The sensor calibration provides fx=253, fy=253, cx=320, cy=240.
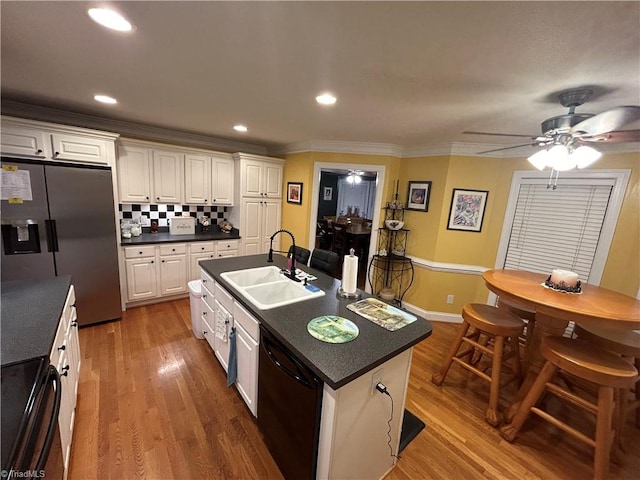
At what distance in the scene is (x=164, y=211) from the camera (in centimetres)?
361

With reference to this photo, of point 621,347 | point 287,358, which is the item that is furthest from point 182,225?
point 621,347

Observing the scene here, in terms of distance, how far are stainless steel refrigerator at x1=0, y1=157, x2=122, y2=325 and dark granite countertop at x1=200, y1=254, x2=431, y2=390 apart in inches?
71.7


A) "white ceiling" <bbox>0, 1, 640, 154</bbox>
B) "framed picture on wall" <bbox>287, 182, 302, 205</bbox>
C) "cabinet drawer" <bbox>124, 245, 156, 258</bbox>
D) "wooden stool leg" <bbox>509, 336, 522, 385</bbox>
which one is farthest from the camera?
"framed picture on wall" <bbox>287, 182, 302, 205</bbox>

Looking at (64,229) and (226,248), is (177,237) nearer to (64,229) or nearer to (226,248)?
(226,248)

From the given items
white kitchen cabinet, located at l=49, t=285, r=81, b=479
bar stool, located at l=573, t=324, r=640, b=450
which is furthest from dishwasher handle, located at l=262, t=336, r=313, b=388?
bar stool, located at l=573, t=324, r=640, b=450

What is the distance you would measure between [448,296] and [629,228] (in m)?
1.76

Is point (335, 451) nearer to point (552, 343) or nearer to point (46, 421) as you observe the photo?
point (46, 421)

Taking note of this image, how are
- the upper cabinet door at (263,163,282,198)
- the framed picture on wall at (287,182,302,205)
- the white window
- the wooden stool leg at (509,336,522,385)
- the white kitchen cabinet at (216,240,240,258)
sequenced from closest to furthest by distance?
the wooden stool leg at (509,336,522,385) < the white window < the white kitchen cabinet at (216,240,240,258) < the framed picture on wall at (287,182,302,205) < the upper cabinet door at (263,163,282,198)

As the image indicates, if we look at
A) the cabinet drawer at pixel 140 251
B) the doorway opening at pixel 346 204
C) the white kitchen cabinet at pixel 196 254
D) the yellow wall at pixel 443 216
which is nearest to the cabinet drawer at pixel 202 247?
the white kitchen cabinet at pixel 196 254

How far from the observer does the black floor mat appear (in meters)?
1.67

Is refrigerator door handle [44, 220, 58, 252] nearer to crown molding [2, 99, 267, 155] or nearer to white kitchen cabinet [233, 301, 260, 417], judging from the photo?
crown molding [2, 99, 267, 155]

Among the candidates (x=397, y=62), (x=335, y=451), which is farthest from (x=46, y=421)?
(x=397, y=62)

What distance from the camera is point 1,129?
2133 mm

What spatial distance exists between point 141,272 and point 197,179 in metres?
1.41
